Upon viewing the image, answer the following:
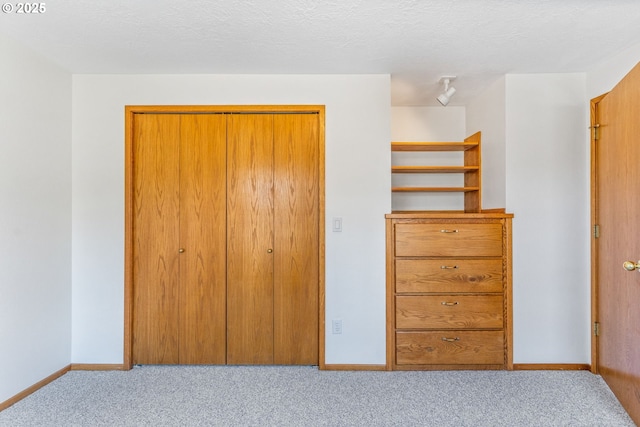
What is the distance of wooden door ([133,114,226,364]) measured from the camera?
2809 mm

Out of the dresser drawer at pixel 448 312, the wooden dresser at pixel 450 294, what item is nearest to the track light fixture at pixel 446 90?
the wooden dresser at pixel 450 294

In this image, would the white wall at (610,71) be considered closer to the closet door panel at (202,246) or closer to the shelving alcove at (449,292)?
the shelving alcove at (449,292)

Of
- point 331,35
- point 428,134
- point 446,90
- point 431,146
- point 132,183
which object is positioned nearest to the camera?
point 331,35

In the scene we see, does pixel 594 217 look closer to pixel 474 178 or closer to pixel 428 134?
pixel 474 178

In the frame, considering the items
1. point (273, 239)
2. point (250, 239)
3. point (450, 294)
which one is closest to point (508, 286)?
point (450, 294)

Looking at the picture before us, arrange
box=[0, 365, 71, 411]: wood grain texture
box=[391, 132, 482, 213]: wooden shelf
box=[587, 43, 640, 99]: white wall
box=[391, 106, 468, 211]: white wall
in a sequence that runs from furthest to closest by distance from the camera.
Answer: box=[391, 106, 468, 211]: white wall → box=[391, 132, 482, 213]: wooden shelf → box=[587, 43, 640, 99]: white wall → box=[0, 365, 71, 411]: wood grain texture

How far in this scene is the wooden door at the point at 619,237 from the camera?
79.2 inches

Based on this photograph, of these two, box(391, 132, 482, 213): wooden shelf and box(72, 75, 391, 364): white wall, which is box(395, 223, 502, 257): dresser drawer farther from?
box(391, 132, 482, 213): wooden shelf

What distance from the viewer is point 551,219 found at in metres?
2.79

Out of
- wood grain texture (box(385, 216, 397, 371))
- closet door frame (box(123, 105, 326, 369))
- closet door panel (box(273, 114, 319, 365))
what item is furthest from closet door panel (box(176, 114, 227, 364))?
wood grain texture (box(385, 216, 397, 371))

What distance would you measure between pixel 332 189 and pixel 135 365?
2004mm

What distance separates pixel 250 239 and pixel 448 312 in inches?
61.9

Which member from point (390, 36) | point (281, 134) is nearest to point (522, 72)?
point (390, 36)

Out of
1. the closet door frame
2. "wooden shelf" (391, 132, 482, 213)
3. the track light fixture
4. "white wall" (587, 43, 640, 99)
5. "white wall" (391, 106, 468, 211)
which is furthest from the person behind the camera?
"white wall" (391, 106, 468, 211)
